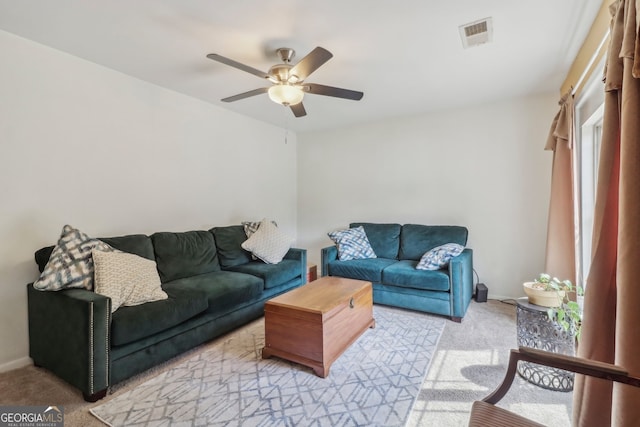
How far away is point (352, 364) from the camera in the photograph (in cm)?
228

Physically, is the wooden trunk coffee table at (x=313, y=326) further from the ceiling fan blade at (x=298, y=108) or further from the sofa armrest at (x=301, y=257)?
the ceiling fan blade at (x=298, y=108)

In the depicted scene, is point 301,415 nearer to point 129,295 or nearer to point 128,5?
point 129,295

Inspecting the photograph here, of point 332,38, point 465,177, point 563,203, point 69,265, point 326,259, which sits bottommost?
point 326,259

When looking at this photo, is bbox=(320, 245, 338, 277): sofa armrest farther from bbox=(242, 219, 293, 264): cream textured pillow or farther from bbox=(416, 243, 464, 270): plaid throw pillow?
bbox=(416, 243, 464, 270): plaid throw pillow

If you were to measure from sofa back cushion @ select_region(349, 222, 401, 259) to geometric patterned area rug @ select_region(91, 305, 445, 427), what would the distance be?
1.52m

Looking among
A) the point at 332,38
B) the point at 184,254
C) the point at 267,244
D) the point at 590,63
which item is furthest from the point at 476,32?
the point at 184,254

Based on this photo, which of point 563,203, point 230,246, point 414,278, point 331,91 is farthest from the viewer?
point 230,246

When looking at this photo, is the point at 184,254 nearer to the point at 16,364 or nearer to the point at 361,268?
the point at 16,364

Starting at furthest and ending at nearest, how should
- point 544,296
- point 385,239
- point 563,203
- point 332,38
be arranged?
1. point 385,239
2. point 563,203
3. point 332,38
4. point 544,296

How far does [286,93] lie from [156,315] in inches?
75.5

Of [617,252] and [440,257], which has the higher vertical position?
[617,252]

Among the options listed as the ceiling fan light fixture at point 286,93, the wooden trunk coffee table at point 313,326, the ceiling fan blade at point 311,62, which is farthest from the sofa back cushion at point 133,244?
the ceiling fan blade at point 311,62

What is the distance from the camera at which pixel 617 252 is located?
1295 mm

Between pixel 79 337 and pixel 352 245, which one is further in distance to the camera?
pixel 352 245
